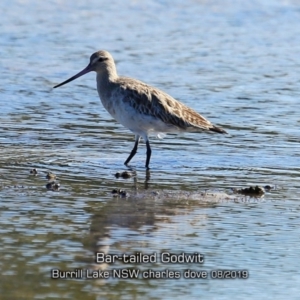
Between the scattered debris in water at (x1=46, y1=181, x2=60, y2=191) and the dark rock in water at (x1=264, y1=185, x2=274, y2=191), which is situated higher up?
the scattered debris in water at (x1=46, y1=181, x2=60, y2=191)

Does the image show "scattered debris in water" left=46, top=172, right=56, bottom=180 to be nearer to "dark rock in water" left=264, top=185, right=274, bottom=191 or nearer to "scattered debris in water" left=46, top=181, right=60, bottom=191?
"scattered debris in water" left=46, top=181, right=60, bottom=191

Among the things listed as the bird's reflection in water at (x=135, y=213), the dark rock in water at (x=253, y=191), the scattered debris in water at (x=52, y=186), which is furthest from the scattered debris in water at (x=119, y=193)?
the dark rock in water at (x=253, y=191)

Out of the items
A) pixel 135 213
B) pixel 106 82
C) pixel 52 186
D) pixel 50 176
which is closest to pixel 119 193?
pixel 52 186

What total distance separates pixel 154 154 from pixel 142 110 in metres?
0.49

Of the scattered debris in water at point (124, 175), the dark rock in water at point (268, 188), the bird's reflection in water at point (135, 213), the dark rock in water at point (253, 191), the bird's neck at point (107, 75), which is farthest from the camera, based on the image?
the bird's neck at point (107, 75)

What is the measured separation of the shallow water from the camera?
20.1ft

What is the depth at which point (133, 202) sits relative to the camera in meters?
7.72

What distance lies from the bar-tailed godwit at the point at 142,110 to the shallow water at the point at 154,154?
25cm

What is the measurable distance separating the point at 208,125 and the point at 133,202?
2513 millimetres

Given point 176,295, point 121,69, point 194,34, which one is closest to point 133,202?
point 176,295

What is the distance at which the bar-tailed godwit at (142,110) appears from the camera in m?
9.74

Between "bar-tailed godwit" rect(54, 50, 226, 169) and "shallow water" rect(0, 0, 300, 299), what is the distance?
0.25 m

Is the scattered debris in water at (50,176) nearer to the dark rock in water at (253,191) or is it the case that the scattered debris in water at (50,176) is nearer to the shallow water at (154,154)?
the shallow water at (154,154)

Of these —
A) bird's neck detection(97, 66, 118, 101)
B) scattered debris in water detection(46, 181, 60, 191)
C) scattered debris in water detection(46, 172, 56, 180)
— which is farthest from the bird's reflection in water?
bird's neck detection(97, 66, 118, 101)
